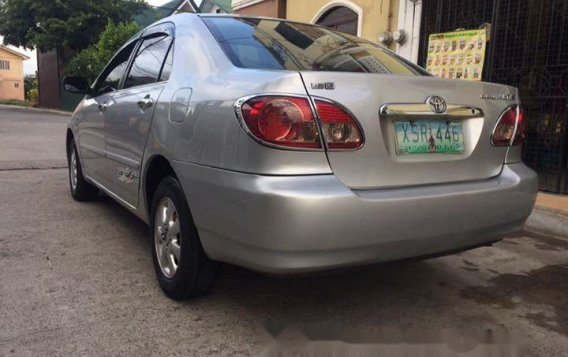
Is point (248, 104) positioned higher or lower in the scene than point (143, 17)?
lower

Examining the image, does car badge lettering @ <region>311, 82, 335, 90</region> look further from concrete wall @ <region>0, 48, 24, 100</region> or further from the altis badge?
concrete wall @ <region>0, 48, 24, 100</region>

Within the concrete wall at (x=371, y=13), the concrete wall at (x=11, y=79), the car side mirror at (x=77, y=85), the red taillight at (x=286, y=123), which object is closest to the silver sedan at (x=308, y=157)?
the red taillight at (x=286, y=123)

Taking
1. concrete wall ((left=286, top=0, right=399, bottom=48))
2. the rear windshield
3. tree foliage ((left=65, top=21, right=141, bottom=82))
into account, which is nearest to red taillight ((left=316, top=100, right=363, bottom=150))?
the rear windshield

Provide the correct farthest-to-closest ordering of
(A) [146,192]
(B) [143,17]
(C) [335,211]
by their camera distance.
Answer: (B) [143,17] < (A) [146,192] < (C) [335,211]

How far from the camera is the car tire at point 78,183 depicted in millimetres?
5162

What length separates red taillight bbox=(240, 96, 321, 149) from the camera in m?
2.15

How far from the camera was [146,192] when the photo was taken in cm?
317

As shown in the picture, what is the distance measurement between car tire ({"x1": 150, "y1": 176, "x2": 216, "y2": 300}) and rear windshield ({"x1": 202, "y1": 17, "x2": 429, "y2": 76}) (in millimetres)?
779

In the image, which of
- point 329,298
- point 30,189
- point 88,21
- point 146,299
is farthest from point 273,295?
point 88,21

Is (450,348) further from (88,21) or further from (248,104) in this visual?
(88,21)

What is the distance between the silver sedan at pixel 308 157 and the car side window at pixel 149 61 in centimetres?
9

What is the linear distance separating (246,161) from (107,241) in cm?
222

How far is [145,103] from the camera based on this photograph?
316 centimetres

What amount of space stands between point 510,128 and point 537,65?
12.6 ft
